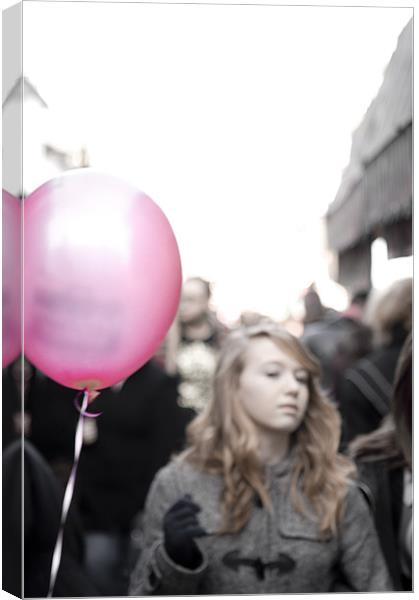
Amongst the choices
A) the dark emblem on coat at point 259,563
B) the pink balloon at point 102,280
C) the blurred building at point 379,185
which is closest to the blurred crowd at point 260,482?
the dark emblem on coat at point 259,563

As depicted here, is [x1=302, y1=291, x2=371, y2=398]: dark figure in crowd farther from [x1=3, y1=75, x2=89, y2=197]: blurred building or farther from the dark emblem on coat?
[x1=3, y1=75, x2=89, y2=197]: blurred building

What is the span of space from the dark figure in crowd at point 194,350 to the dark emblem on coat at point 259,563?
94cm

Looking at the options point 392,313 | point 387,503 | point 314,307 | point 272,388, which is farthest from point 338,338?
point 272,388

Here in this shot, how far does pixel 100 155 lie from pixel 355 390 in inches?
37.2

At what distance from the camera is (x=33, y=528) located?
8.15 ft

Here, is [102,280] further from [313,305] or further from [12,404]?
[313,305]

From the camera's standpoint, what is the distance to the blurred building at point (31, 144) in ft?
8.20

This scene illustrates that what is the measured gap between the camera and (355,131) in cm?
290

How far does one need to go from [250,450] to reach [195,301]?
0.90 m

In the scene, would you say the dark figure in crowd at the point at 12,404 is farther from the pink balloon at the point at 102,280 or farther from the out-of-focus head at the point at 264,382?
the out-of-focus head at the point at 264,382

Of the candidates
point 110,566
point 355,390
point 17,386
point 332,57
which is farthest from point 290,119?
point 110,566

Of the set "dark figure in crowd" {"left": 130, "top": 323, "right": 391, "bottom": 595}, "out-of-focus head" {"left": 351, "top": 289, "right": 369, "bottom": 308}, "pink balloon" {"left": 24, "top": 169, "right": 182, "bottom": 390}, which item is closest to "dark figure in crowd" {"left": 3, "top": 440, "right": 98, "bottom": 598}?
"dark figure in crowd" {"left": 130, "top": 323, "right": 391, "bottom": 595}

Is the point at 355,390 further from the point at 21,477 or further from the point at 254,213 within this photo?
the point at 21,477

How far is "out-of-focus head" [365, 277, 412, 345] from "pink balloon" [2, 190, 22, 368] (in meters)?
1.03
